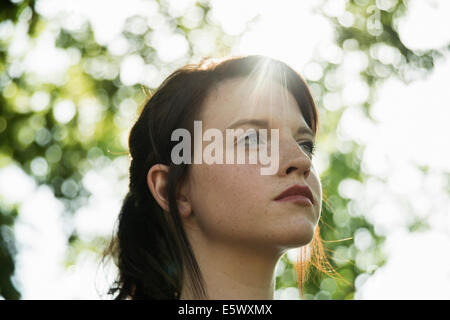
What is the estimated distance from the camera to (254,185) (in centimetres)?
236

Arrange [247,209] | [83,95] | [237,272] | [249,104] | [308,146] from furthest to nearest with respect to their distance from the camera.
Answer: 1. [83,95]
2. [308,146]
3. [249,104]
4. [237,272]
5. [247,209]

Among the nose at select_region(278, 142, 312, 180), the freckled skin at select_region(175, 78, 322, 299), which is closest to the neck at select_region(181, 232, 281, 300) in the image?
the freckled skin at select_region(175, 78, 322, 299)

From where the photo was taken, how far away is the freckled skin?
2320 millimetres

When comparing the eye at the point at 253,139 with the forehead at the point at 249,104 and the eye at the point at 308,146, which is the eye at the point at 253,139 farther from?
the eye at the point at 308,146

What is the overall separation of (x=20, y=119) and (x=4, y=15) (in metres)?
3.14

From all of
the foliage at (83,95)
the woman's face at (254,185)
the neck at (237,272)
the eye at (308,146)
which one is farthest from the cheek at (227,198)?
the foliage at (83,95)

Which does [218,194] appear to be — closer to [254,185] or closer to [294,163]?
[254,185]

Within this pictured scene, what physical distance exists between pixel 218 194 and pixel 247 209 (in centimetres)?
17

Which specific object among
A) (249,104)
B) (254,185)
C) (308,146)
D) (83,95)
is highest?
(83,95)

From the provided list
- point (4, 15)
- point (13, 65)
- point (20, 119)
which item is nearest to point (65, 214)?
point (20, 119)

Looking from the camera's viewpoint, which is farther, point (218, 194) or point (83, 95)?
point (83, 95)

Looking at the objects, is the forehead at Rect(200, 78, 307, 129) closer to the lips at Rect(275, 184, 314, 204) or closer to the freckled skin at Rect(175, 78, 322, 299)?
the freckled skin at Rect(175, 78, 322, 299)

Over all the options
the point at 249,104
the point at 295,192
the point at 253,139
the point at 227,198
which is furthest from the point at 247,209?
the point at 249,104
